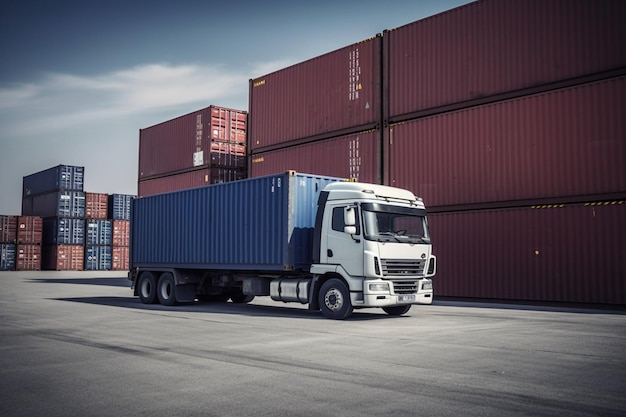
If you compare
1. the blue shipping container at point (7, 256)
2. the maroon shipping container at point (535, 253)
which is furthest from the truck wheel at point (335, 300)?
the blue shipping container at point (7, 256)

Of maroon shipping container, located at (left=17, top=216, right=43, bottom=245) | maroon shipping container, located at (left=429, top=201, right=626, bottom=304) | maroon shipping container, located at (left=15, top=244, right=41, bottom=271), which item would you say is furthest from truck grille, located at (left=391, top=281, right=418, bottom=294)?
maroon shipping container, located at (left=15, top=244, right=41, bottom=271)

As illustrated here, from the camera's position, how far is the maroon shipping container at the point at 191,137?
2669cm

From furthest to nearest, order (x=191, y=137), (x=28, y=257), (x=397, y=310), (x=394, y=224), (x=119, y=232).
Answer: (x=119, y=232), (x=28, y=257), (x=191, y=137), (x=397, y=310), (x=394, y=224)

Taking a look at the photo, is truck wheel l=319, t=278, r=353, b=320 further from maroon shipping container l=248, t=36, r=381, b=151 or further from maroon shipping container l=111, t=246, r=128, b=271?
maroon shipping container l=111, t=246, r=128, b=271

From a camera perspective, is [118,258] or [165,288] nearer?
[165,288]

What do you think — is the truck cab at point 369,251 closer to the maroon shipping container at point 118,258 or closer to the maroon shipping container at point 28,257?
the maroon shipping container at point 118,258

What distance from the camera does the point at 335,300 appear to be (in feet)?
43.2

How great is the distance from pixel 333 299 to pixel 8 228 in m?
44.7

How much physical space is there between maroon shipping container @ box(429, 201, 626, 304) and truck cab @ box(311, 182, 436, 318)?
4254 mm

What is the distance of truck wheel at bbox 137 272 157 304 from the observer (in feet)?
58.9

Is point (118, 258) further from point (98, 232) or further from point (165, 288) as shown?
point (165, 288)

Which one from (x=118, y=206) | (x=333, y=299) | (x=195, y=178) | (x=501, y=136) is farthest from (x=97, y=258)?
(x=333, y=299)

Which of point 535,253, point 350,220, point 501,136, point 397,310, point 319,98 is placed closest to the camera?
point 350,220

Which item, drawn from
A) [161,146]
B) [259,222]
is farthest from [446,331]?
[161,146]
